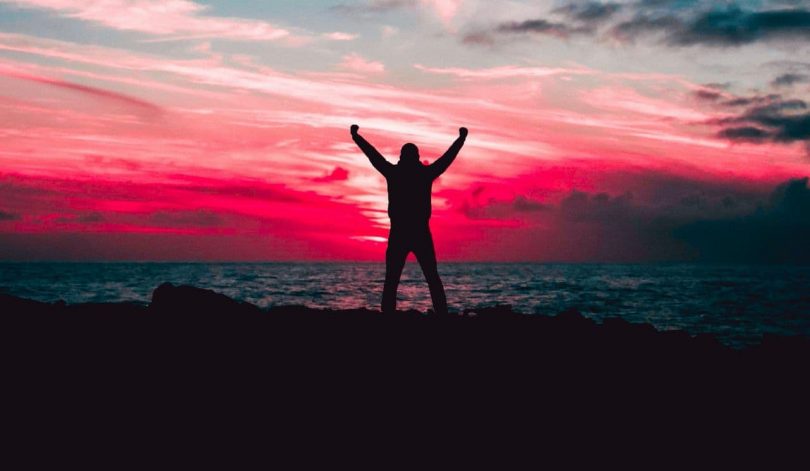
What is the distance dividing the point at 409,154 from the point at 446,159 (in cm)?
51

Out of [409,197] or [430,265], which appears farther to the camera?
[430,265]

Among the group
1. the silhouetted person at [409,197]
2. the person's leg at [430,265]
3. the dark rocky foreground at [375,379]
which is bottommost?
the dark rocky foreground at [375,379]

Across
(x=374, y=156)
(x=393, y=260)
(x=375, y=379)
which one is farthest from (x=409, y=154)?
(x=375, y=379)

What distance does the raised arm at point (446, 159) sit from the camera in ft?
30.8

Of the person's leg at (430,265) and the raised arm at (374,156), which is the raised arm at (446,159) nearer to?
the raised arm at (374,156)

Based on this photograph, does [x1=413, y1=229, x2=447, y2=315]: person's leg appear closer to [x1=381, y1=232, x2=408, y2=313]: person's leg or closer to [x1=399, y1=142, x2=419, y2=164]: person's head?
[x1=381, y1=232, x2=408, y2=313]: person's leg

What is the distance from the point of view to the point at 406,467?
21.1ft

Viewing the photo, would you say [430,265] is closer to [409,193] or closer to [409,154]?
[409,193]

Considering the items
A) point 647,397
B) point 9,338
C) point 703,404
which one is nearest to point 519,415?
point 647,397

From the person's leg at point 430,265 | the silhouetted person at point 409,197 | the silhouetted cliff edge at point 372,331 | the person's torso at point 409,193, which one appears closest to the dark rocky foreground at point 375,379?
the silhouetted cliff edge at point 372,331

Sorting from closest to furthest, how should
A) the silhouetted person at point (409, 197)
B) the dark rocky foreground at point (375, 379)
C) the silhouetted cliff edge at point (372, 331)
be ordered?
1. the dark rocky foreground at point (375, 379)
2. the silhouetted cliff edge at point (372, 331)
3. the silhouetted person at point (409, 197)

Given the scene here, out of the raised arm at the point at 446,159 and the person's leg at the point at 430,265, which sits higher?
the raised arm at the point at 446,159

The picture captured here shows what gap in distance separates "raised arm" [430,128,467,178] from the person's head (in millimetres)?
261

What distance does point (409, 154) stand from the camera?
945 cm
